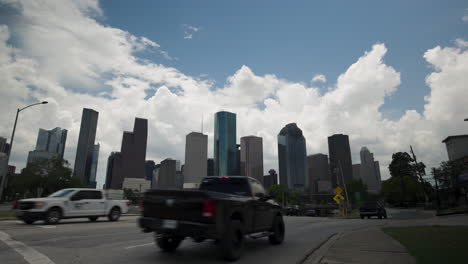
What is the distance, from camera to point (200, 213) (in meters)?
6.01

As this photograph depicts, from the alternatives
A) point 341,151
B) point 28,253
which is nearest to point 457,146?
point 341,151

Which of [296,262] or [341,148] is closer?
[296,262]

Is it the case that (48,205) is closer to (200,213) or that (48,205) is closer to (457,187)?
(200,213)

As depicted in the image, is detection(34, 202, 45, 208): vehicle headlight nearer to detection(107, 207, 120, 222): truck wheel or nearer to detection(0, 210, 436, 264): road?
detection(107, 207, 120, 222): truck wheel

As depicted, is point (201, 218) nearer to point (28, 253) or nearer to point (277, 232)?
point (277, 232)

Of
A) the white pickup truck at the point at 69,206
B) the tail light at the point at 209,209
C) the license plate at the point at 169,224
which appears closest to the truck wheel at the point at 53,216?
the white pickup truck at the point at 69,206

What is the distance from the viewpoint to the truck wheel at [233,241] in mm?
6074

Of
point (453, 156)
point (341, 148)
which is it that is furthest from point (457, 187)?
point (341, 148)

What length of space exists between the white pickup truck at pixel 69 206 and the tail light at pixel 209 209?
11283 mm

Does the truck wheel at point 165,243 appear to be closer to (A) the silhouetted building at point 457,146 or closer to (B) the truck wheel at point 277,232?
(B) the truck wheel at point 277,232

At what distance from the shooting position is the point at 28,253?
21.4 ft

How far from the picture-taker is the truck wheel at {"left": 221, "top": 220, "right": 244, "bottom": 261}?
19.9 ft

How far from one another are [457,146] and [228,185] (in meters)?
111

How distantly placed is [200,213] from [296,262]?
7.76 feet
